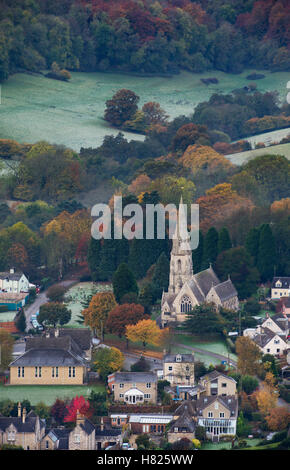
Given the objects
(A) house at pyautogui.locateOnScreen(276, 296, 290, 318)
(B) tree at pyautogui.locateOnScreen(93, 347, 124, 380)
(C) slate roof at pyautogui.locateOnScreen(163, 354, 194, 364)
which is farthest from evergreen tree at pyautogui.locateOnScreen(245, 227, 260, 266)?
(B) tree at pyautogui.locateOnScreen(93, 347, 124, 380)

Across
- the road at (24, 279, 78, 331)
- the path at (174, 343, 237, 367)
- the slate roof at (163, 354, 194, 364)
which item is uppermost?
the slate roof at (163, 354, 194, 364)

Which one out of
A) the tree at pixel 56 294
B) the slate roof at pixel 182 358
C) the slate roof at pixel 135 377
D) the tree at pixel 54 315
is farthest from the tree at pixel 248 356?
the tree at pixel 56 294

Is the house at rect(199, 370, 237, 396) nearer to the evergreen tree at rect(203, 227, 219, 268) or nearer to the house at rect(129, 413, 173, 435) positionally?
the house at rect(129, 413, 173, 435)

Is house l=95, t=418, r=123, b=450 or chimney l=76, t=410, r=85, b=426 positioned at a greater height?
chimney l=76, t=410, r=85, b=426

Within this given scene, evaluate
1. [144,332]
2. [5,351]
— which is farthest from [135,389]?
[5,351]

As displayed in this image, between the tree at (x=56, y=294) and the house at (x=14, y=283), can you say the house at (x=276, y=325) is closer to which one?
the tree at (x=56, y=294)
